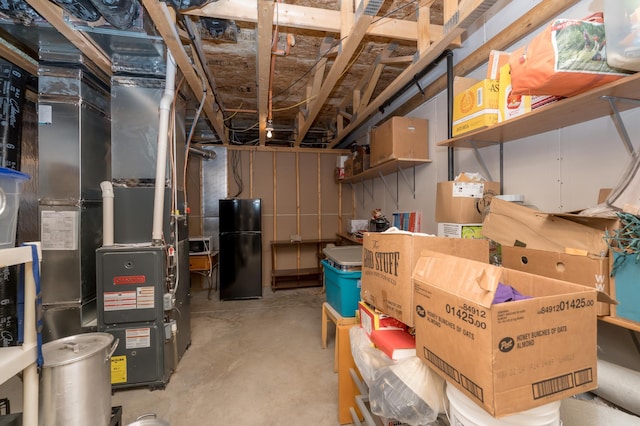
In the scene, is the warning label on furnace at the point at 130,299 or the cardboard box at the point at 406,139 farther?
the cardboard box at the point at 406,139

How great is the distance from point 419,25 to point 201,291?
476cm

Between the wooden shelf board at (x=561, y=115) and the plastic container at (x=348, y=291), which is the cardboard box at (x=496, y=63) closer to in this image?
the wooden shelf board at (x=561, y=115)

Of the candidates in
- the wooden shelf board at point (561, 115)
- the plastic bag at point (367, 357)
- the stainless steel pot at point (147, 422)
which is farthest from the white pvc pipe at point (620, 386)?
the stainless steel pot at point (147, 422)

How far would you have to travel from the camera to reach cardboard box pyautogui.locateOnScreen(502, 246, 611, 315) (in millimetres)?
1091

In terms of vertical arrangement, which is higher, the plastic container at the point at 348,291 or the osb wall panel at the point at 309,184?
the osb wall panel at the point at 309,184

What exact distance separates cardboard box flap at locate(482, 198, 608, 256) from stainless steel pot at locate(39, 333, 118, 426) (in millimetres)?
2140

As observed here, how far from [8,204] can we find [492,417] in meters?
1.77

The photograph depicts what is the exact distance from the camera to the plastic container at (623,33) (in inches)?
36.1

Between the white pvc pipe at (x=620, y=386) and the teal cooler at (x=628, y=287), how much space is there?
0.31 metres

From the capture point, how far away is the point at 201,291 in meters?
4.85

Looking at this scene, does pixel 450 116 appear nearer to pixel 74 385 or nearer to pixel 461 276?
pixel 461 276

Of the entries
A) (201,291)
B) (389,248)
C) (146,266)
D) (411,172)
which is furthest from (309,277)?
(389,248)

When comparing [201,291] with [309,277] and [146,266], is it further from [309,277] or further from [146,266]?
[146,266]

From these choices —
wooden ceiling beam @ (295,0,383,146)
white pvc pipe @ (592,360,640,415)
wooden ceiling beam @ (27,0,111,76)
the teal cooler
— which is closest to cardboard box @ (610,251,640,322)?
the teal cooler
